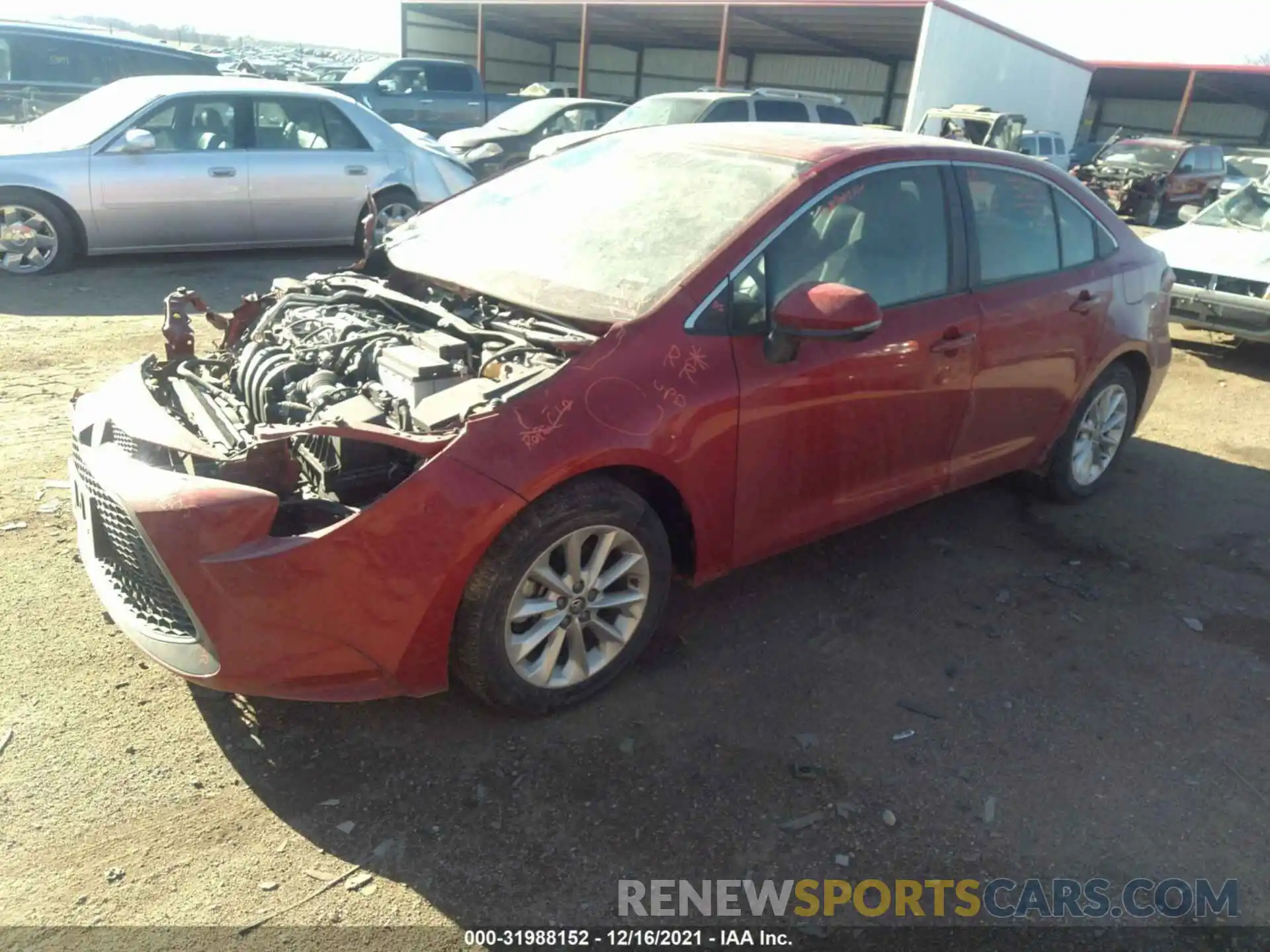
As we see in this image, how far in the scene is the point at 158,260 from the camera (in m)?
8.93

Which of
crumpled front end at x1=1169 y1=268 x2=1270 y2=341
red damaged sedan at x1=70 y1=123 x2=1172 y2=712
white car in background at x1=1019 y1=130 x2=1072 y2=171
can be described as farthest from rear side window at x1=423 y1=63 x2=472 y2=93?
red damaged sedan at x1=70 y1=123 x2=1172 y2=712

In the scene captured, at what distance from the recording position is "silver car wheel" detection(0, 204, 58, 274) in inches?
302

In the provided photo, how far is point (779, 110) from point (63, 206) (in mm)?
9166

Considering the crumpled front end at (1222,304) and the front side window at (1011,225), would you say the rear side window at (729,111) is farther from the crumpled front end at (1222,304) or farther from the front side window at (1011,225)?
the front side window at (1011,225)

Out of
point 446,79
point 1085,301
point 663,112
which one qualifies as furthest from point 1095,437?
point 446,79

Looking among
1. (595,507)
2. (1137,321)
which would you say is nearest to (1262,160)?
(1137,321)

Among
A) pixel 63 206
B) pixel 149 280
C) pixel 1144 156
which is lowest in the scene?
pixel 149 280

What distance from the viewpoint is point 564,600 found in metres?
3.01

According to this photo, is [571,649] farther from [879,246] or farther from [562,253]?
[879,246]

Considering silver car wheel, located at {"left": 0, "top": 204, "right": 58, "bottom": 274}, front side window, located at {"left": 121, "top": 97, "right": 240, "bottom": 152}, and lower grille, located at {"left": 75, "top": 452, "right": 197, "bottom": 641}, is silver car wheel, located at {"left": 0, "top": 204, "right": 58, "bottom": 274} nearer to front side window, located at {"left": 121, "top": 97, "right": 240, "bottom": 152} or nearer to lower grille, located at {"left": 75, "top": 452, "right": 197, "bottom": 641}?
front side window, located at {"left": 121, "top": 97, "right": 240, "bottom": 152}

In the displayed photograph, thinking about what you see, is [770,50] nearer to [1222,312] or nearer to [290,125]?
[290,125]

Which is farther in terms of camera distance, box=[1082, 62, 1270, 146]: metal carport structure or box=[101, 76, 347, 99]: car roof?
box=[1082, 62, 1270, 146]: metal carport structure

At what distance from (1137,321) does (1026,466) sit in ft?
3.21

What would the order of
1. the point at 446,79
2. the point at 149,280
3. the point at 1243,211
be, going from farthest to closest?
1. the point at 446,79
2. the point at 1243,211
3. the point at 149,280
